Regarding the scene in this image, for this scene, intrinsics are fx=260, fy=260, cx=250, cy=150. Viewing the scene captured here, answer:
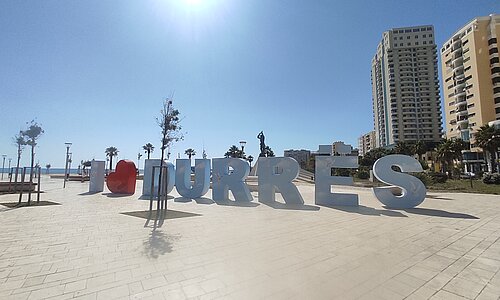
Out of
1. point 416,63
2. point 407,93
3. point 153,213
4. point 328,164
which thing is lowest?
point 153,213

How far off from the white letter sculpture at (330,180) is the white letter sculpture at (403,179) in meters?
1.39

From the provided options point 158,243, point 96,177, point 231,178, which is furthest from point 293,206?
point 96,177

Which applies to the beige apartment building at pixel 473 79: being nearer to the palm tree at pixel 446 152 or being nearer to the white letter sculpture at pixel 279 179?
the palm tree at pixel 446 152

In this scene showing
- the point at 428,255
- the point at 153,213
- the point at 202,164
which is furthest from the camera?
the point at 202,164

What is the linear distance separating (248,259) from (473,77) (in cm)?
8581

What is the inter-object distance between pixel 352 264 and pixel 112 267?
15.7 ft

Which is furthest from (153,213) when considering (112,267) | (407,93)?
(407,93)

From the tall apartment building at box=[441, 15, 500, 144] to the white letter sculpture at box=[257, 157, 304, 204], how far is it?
7176cm

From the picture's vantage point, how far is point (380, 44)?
120 meters

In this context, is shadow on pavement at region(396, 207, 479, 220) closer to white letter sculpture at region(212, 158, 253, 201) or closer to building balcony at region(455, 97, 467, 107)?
white letter sculpture at region(212, 158, 253, 201)

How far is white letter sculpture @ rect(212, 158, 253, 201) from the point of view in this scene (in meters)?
16.2

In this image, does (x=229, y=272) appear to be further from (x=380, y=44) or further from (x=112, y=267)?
(x=380, y=44)

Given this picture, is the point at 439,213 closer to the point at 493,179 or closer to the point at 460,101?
the point at 493,179

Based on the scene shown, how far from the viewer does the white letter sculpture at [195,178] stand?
Answer: 1775 centimetres
